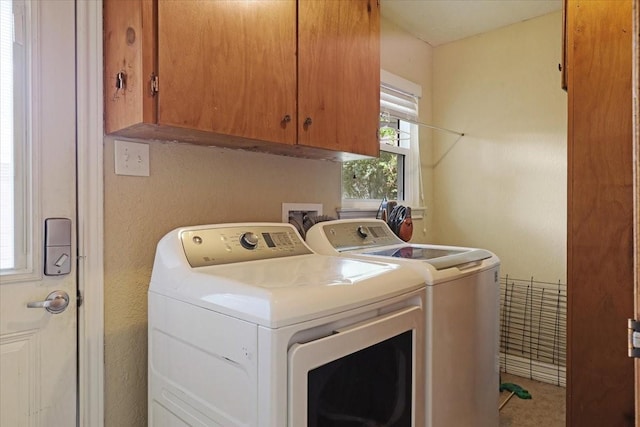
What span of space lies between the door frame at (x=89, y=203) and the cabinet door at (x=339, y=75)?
0.68 m

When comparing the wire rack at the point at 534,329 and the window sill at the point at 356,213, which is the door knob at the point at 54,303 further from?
the wire rack at the point at 534,329

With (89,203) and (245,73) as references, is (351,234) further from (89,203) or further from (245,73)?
(89,203)

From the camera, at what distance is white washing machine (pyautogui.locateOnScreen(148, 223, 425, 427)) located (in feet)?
2.77

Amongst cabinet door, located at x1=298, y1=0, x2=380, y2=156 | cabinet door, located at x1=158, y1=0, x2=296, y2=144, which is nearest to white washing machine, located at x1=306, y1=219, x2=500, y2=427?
cabinet door, located at x1=298, y1=0, x2=380, y2=156

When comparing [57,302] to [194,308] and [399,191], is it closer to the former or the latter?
[194,308]

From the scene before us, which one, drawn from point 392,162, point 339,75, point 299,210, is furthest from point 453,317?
point 392,162

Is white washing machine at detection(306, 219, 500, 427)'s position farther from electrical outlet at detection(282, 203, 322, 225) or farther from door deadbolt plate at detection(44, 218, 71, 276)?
door deadbolt plate at detection(44, 218, 71, 276)

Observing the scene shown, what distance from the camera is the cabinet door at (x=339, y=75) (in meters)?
1.50

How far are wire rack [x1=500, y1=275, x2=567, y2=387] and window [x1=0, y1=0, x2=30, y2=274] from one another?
111 inches

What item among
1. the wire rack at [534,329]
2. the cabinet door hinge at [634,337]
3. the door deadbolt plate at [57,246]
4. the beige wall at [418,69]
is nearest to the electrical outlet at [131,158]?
the door deadbolt plate at [57,246]

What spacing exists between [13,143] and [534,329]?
3015 millimetres

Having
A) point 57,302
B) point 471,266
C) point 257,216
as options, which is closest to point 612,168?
point 471,266

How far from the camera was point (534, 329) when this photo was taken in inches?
106

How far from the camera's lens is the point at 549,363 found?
2627 mm
